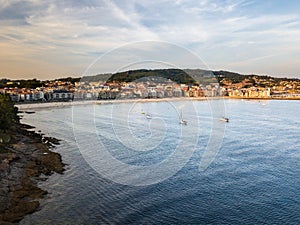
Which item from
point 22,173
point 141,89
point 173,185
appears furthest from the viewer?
point 141,89

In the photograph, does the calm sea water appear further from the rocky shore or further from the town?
the town

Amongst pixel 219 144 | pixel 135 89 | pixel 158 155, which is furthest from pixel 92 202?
pixel 135 89

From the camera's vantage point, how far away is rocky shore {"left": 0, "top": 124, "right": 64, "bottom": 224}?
10.9m

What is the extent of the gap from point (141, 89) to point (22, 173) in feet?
258

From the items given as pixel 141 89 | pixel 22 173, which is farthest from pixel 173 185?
pixel 141 89

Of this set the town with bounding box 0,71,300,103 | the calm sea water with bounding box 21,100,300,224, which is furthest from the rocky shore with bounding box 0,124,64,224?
the town with bounding box 0,71,300,103

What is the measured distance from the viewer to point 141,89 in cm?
9269

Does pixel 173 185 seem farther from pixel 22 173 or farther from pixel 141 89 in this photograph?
pixel 141 89

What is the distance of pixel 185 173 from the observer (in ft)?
54.2

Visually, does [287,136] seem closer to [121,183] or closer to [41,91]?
[121,183]

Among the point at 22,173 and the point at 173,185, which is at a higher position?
the point at 22,173

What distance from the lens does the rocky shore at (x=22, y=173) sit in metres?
10.9

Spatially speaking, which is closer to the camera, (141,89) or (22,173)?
(22,173)

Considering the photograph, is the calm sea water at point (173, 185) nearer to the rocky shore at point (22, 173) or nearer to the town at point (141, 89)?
the rocky shore at point (22, 173)
